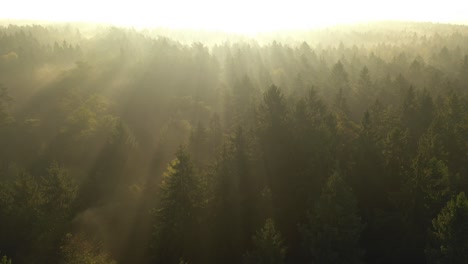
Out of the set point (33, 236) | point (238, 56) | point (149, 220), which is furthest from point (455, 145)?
point (238, 56)

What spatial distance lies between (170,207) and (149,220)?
40.3 feet

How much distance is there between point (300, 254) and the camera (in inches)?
1431

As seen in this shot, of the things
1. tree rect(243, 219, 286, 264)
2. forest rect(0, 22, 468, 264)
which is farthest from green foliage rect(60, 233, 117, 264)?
tree rect(243, 219, 286, 264)

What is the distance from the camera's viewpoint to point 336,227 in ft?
100

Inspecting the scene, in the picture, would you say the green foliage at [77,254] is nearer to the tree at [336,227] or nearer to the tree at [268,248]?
the tree at [268,248]

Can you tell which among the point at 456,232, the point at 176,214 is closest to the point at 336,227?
the point at 456,232

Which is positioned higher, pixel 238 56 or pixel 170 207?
pixel 238 56

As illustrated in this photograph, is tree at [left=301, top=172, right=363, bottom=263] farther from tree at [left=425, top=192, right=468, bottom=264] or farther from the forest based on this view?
tree at [left=425, top=192, right=468, bottom=264]

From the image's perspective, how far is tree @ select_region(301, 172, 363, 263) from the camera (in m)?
30.5

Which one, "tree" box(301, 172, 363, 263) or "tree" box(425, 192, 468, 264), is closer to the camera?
"tree" box(425, 192, 468, 264)

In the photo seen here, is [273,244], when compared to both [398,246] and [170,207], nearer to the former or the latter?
[170,207]

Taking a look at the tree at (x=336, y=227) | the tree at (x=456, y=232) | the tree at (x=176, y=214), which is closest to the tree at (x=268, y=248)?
the tree at (x=336, y=227)

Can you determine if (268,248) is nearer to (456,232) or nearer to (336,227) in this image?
(336,227)

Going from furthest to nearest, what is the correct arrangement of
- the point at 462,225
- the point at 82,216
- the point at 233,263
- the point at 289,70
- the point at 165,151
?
the point at 289,70 < the point at 165,151 < the point at 82,216 < the point at 233,263 < the point at 462,225
